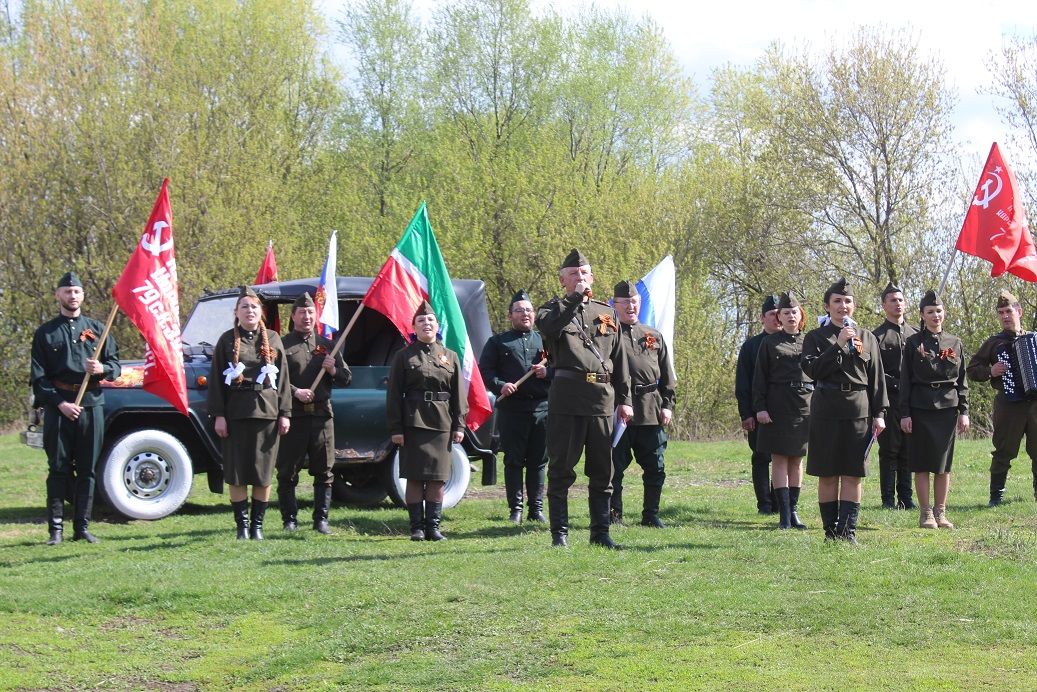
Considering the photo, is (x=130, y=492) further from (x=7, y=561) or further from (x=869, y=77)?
(x=869, y=77)

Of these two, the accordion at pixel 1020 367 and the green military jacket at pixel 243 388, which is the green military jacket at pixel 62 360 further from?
the accordion at pixel 1020 367

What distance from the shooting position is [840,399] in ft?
31.0

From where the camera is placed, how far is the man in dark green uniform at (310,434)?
10953 mm

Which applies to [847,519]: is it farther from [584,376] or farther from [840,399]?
[584,376]

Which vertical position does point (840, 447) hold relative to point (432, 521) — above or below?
above

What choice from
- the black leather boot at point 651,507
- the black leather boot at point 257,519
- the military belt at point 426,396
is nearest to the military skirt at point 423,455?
the military belt at point 426,396

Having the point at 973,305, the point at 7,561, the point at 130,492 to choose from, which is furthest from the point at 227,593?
the point at 973,305

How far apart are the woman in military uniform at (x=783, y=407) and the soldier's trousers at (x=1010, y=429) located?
284 centimetres

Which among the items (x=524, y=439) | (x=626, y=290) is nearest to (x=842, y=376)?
(x=626, y=290)

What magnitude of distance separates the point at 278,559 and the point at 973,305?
2141 centimetres

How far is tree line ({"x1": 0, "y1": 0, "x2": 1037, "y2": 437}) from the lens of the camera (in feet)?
87.9

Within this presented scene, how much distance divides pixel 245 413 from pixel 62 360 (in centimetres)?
165

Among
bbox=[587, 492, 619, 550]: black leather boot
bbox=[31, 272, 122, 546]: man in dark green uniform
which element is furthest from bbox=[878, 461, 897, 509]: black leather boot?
bbox=[31, 272, 122, 546]: man in dark green uniform

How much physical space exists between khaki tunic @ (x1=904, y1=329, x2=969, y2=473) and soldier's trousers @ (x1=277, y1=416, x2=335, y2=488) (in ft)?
16.6
